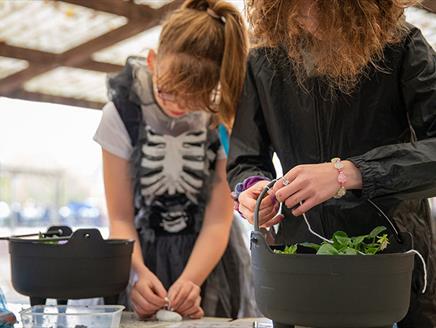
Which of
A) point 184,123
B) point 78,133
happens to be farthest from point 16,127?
point 184,123

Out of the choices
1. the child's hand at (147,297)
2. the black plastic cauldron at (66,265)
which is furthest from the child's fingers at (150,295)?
the black plastic cauldron at (66,265)

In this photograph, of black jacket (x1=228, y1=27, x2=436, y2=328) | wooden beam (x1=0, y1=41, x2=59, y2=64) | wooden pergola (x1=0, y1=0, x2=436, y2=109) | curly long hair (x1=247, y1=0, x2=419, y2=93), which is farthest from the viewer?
wooden beam (x1=0, y1=41, x2=59, y2=64)

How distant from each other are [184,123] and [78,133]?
160 inches

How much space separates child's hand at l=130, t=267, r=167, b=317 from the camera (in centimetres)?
141

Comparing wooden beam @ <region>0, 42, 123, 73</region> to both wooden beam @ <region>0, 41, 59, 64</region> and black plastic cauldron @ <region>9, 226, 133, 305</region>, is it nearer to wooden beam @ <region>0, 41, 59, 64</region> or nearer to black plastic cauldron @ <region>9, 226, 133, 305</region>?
wooden beam @ <region>0, 41, 59, 64</region>

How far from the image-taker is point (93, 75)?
6.05m

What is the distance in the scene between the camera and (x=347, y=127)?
1.20 metres

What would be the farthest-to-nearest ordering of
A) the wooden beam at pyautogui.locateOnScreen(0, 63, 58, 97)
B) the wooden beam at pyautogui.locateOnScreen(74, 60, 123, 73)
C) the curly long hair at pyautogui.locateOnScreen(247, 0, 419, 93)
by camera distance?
the wooden beam at pyautogui.locateOnScreen(74, 60, 123, 73) < the wooden beam at pyautogui.locateOnScreen(0, 63, 58, 97) < the curly long hair at pyautogui.locateOnScreen(247, 0, 419, 93)

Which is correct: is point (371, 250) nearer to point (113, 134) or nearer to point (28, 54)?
point (113, 134)

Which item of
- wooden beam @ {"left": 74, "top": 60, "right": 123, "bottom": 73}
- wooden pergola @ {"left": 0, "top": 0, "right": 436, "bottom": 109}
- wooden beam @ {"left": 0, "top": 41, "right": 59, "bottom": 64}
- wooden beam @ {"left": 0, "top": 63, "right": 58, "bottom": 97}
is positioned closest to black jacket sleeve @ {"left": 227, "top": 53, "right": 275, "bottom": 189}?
wooden pergola @ {"left": 0, "top": 0, "right": 436, "bottom": 109}

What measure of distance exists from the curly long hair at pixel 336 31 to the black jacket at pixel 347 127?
0.06 m

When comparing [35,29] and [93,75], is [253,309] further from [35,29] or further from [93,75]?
[93,75]

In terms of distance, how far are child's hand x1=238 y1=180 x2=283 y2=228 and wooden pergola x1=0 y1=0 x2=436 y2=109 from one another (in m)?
2.91

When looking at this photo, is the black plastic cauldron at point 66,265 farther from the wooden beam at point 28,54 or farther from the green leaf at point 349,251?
the wooden beam at point 28,54
